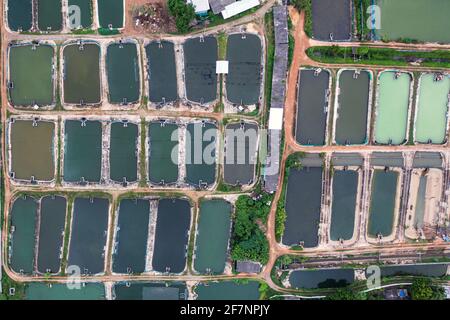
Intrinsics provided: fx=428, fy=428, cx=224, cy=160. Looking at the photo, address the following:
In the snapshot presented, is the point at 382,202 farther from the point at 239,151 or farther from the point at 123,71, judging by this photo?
the point at 123,71

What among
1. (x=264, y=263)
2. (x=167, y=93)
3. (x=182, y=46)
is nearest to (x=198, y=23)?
(x=182, y=46)

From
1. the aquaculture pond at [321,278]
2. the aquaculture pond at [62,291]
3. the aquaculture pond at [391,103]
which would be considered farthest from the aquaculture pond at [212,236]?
the aquaculture pond at [391,103]

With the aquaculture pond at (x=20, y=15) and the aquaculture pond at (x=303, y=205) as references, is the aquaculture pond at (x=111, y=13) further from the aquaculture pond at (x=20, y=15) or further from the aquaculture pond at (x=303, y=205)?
the aquaculture pond at (x=303, y=205)

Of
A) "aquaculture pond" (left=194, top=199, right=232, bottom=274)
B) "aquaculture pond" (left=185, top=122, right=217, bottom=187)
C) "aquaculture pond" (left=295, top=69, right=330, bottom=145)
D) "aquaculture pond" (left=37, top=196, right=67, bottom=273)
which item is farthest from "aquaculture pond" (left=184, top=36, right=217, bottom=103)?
"aquaculture pond" (left=37, top=196, right=67, bottom=273)

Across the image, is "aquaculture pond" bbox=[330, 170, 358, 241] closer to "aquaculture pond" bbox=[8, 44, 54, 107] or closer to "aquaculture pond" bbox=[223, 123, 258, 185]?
"aquaculture pond" bbox=[223, 123, 258, 185]

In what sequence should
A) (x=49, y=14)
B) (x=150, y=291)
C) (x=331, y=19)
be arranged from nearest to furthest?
(x=49, y=14)
(x=331, y=19)
(x=150, y=291)

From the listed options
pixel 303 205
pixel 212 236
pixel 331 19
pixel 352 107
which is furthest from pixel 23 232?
→ pixel 331 19

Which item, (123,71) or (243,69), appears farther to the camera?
(243,69)
